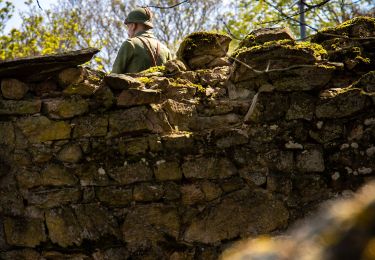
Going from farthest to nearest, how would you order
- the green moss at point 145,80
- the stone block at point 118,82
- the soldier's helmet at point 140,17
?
1. the soldier's helmet at point 140,17
2. the green moss at point 145,80
3. the stone block at point 118,82

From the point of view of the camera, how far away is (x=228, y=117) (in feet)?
15.1

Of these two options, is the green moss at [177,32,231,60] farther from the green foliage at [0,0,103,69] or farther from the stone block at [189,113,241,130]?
the green foliage at [0,0,103,69]

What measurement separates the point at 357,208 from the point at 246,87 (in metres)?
3.80

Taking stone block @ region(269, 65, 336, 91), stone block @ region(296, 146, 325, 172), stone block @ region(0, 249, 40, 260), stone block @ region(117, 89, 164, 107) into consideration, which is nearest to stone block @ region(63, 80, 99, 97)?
stone block @ region(117, 89, 164, 107)

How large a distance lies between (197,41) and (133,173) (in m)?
1.44

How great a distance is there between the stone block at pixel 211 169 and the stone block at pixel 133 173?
309 millimetres

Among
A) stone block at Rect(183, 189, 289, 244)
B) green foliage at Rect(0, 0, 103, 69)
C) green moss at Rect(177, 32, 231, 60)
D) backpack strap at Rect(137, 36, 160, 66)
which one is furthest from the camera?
green foliage at Rect(0, 0, 103, 69)

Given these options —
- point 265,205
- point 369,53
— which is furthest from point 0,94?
point 369,53

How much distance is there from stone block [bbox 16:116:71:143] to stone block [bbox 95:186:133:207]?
0.53m

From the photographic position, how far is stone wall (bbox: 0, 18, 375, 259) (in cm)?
431

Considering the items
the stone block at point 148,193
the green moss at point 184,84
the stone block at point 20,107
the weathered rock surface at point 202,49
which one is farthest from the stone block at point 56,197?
the weathered rock surface at point 202,49

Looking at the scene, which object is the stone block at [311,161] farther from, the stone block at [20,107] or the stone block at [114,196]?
the stone block at [20,107]

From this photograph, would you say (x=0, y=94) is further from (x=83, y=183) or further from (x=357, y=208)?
(x=357, y=208)

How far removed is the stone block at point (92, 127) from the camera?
14.6 ft
